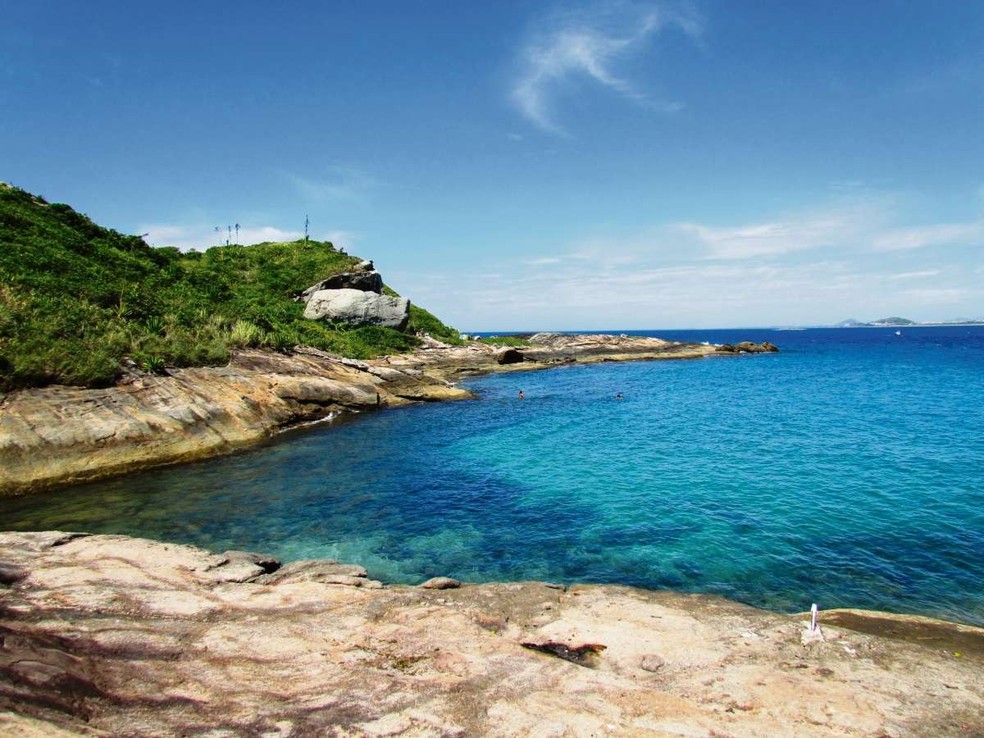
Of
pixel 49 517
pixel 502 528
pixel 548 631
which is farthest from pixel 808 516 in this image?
pixel 49 517


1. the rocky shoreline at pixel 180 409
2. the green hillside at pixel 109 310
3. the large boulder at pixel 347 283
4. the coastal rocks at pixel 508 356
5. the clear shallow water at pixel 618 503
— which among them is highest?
→ the large boulder at pixel 347 283

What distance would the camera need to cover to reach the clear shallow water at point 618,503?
49.0ft

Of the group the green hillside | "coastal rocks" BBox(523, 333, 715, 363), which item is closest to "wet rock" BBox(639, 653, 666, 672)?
the green hillside

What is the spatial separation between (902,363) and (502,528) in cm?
9359

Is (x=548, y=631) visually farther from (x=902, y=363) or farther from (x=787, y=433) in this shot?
(x=902, y=363)

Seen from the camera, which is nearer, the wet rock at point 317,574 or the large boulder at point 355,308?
the wet rock at point 317,574

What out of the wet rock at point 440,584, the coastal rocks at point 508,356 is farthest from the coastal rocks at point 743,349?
the wet rock at point 440,584

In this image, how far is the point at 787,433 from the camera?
3238 centimetres

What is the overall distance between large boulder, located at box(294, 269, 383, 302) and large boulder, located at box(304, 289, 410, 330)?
66.5 inches

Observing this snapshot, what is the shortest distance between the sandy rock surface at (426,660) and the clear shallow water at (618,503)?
9.08ft

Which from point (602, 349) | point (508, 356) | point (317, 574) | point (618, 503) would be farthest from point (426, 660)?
point (602, 349)

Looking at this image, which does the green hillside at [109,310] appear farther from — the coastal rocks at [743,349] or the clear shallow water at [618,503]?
the coastal rocks at [743,349]

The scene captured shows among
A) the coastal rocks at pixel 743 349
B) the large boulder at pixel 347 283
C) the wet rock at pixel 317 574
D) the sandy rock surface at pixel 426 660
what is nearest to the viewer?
the sandy rock surface at pixel 426 660

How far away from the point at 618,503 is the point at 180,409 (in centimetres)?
2400
